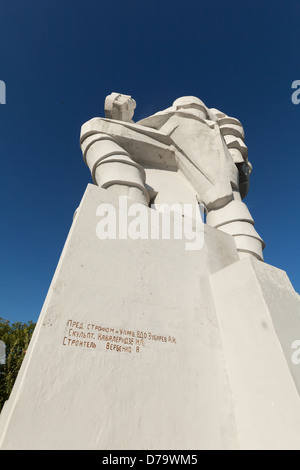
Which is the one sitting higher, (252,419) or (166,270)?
(166,270)

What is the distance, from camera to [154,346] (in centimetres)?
214

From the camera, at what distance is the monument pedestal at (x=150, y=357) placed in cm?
163

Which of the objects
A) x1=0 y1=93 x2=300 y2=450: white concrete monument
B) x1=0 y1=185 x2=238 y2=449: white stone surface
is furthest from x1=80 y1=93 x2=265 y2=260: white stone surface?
x1=0 y1=185 x2=238 y2=449: white stone surface

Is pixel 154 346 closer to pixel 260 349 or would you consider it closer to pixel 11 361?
pixel 260 349

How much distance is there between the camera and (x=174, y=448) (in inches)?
70.6

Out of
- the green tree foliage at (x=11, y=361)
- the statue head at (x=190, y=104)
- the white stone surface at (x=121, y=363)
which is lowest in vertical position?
the white stone surface at (x=121, y=363)

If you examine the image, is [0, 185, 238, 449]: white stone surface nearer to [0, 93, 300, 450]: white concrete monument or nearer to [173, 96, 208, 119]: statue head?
[0, 93, 300, 450]: white concrete monument

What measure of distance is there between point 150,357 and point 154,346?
4.0 inches

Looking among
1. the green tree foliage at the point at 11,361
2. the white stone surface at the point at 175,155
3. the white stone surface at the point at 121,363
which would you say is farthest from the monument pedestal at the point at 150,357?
the green tree foliage at the point at 11,361

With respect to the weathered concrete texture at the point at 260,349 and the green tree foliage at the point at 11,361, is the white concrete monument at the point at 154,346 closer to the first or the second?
the weathered concrete texture at the point at 260,349

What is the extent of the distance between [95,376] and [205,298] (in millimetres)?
1490

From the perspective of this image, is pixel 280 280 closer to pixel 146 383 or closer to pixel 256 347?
pixel 256 347
